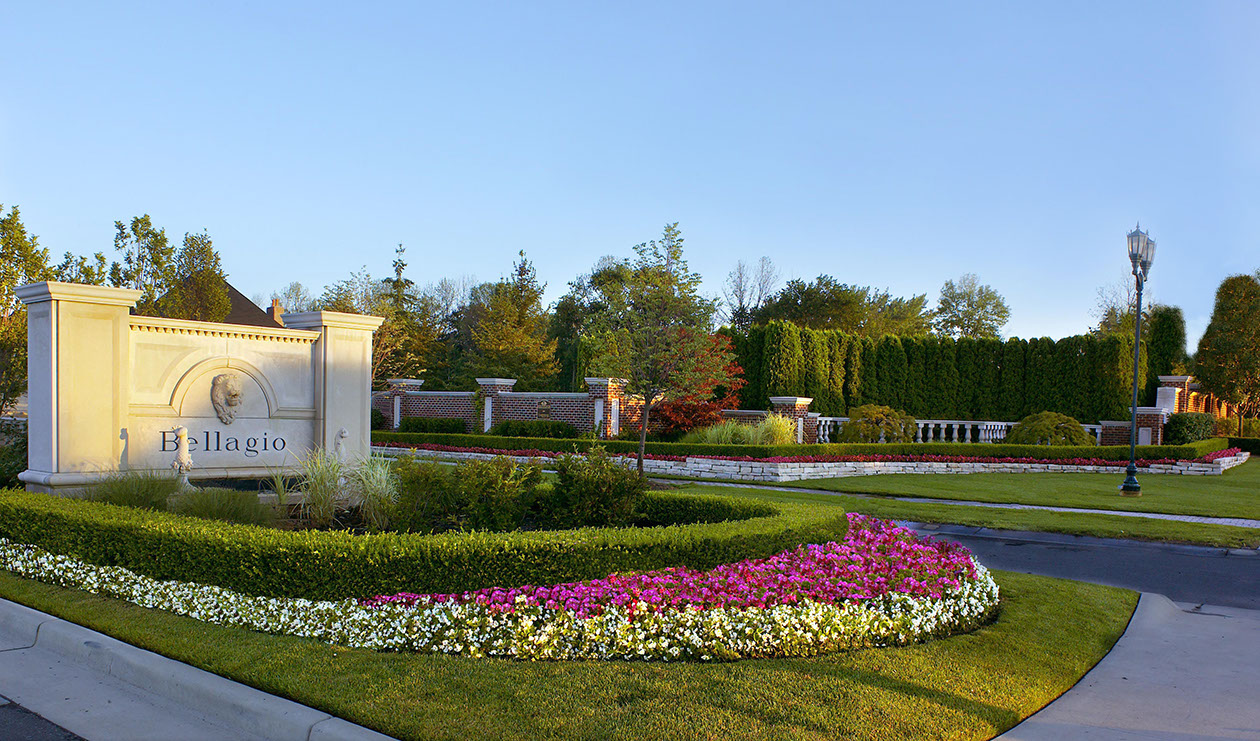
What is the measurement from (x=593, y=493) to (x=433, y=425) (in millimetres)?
20016

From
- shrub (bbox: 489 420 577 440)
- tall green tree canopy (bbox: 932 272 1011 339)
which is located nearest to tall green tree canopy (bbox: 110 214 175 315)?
shrub (bbox: 489 420 577 440)

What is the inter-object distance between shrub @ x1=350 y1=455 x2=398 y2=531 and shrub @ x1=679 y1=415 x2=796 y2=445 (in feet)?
42.9

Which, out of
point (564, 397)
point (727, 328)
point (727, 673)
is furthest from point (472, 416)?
point (727, 673)

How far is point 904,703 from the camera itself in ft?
14.1

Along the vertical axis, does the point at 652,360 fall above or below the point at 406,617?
above

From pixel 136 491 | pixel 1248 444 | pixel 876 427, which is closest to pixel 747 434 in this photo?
pixel 876 427

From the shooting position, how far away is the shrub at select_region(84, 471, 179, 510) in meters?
8.21

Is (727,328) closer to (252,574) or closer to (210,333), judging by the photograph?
(210,333)

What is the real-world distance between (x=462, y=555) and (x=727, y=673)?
77.7 inches

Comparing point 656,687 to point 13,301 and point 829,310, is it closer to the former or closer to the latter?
point 13,301

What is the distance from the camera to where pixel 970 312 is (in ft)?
199

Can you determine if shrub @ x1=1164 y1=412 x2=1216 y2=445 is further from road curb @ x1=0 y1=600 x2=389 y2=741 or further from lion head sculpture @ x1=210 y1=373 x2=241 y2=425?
road curb @ x1=0 y1=600 x2=389 y2=741

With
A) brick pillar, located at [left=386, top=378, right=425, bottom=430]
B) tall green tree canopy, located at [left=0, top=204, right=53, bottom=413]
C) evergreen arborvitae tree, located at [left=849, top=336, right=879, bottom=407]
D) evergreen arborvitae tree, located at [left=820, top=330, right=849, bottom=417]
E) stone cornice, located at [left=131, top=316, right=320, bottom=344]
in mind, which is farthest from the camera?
evergreen arborvitae tree, located at [left=849, top=336, right=879, bottom=407]

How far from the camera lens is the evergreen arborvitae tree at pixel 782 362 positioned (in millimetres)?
26859
